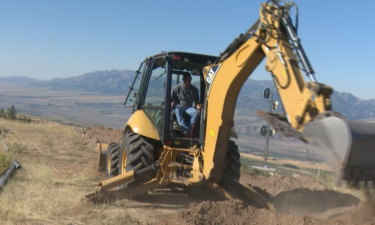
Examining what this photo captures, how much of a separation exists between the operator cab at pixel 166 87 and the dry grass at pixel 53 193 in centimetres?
145

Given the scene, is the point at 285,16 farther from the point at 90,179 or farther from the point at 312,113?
the point at 90,179

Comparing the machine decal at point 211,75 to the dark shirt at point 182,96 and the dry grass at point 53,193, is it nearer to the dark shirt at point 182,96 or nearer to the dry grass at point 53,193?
the dark shirt at point 182,96

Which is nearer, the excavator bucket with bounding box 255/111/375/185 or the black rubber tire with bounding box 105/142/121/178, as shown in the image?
the excavator bucket with bounding box 255/111/375/185

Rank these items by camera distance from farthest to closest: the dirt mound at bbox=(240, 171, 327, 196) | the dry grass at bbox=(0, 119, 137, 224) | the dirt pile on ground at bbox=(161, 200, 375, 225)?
the dirt mound at bbox=(240, 171, 327, 196), the dry grass at bbox=(0, 119, 137, 224), the dirt pile on ground at bbox=(161, 200, 375, 225)

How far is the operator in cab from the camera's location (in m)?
6.77

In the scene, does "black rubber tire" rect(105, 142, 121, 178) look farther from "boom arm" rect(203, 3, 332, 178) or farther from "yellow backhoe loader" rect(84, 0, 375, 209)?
"boom arm" rect(203, 3, 332, 178)

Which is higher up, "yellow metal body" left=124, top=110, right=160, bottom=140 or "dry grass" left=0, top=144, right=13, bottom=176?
"yellow metal body" left=124, top=110, right=160, bottom=140

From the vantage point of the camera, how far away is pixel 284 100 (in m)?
4.41

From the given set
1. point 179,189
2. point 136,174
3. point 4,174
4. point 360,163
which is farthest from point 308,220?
point 4,174

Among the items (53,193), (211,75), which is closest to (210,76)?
(211,75)

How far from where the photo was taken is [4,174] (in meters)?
8.29

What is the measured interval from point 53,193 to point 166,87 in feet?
8.94

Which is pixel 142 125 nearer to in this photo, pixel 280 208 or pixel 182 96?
pixel 182 96

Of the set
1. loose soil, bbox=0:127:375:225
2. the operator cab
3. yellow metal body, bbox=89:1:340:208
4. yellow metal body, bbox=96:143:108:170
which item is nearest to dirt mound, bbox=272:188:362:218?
loose soil, bbox=0:127:375:225
